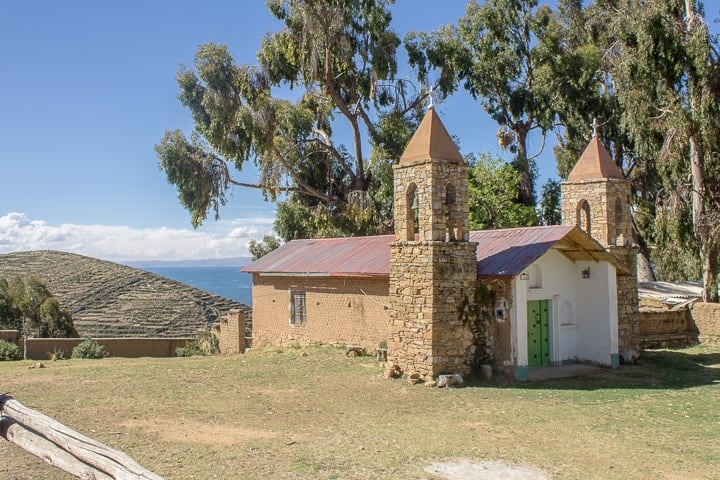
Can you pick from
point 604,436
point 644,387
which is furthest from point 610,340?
point 604,436

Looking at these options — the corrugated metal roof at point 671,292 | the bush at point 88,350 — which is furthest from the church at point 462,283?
the corrugated metal roof at point 671,292

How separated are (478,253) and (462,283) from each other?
3011mm

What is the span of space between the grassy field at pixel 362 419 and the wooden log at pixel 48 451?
1.23 meters

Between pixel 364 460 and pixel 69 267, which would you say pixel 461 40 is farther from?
pixel 364 460

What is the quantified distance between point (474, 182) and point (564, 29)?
10.7 meters

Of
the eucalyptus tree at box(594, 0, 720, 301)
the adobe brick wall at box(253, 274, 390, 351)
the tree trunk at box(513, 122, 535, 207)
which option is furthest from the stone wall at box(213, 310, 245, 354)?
the tree trunk at box(513, 122, 535, 207)

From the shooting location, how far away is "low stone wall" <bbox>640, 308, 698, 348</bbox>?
24891 millimetres

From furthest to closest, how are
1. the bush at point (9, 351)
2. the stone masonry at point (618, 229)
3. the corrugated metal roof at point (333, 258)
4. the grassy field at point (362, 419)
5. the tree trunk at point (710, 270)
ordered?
1. the tree trunk at point (710, 270)
2. the bush at point (9, 351)
3. the corrugated metal roof at point (333, 258)
4. the stone masonry at point (618, 229)
5. the grassy field at point (362, 419)

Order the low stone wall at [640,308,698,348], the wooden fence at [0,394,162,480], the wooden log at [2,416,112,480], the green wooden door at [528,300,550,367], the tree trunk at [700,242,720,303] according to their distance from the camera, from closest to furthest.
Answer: the wooden fence at [0,394,162,480] → the wooden log at [2,416,112,480] → the green wooden door at [528,300,550,367] → the low stone wall at [640,308,698,348] → the tree trunk at [700,242,720,303]

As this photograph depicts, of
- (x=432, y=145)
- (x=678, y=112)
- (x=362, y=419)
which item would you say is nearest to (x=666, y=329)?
(x=678, y=112)

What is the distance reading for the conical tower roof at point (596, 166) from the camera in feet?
Answer: 70.9

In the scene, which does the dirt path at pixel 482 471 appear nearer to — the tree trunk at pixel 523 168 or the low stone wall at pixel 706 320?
the low stone wall at pixel 706 320

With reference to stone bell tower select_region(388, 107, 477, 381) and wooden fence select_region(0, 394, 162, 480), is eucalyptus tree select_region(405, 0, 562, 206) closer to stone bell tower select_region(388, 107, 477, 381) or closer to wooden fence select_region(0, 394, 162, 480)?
stone bell tower select_region(388, 107, 477, 381)

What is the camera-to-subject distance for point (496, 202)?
37.4 m
